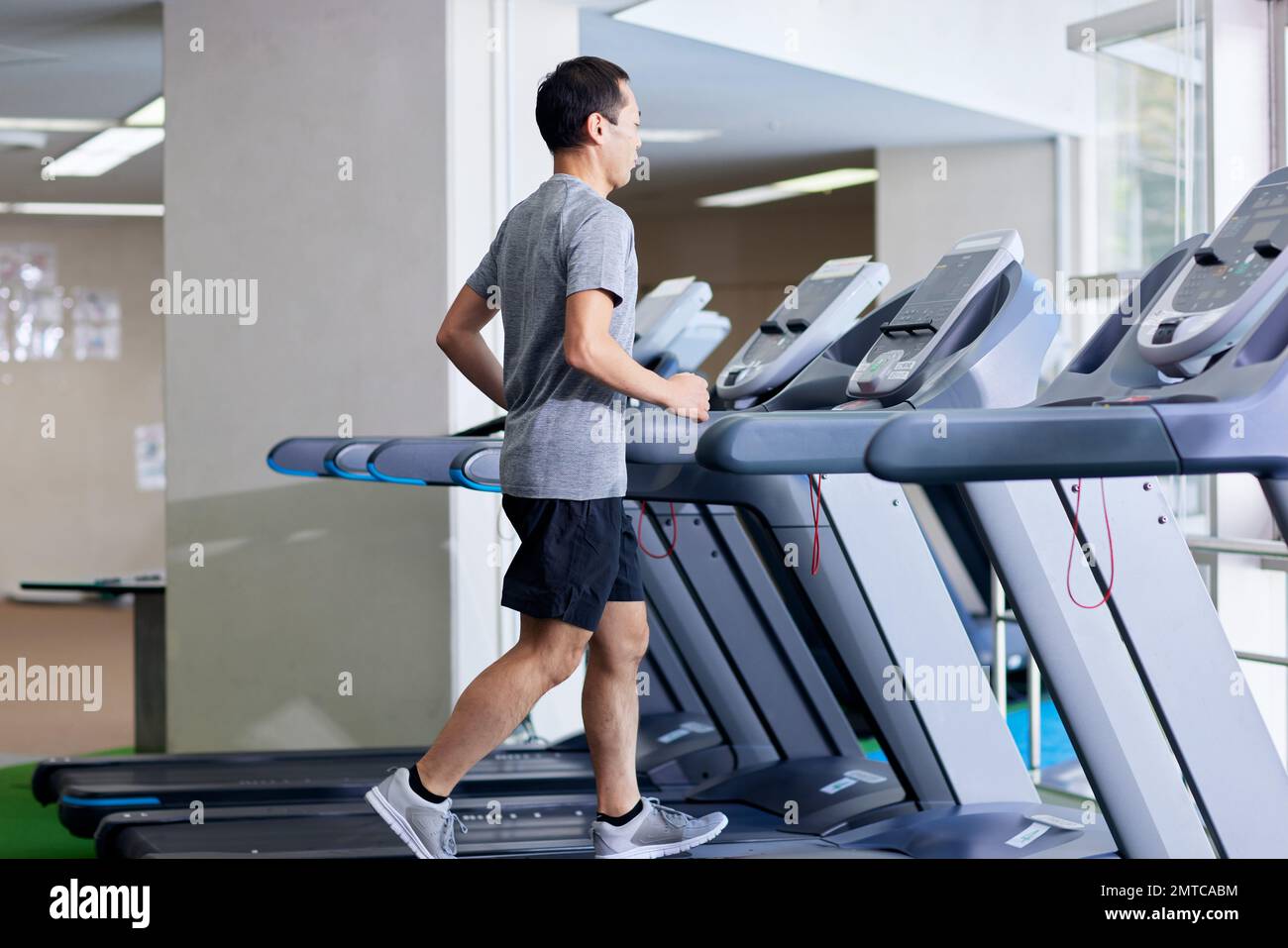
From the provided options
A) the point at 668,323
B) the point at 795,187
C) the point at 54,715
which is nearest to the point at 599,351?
the point at 668,323

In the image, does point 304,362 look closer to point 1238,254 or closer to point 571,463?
point 571,463

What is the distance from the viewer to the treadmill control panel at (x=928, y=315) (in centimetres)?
273

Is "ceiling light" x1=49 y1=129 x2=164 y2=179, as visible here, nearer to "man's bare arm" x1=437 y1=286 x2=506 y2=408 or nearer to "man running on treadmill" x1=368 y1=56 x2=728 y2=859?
"man's bare arm" x1=437 y1=286 x2=506 y2=408

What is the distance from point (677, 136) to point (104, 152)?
2838mm

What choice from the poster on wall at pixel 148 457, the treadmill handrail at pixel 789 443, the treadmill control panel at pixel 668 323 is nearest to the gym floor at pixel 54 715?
the poster on wall at pixel 148 457

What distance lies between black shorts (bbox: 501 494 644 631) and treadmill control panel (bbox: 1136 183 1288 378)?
36.6 inches

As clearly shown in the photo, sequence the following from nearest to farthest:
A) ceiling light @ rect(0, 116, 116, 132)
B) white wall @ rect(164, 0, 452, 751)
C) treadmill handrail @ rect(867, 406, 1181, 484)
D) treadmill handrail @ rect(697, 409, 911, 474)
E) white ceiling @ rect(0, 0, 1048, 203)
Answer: treadmill handrail @ rect(867, 406, 1181, 484)
treadmill handrail @ rect(697, 409, 911, 474)
white wall @ rect(164, 0, 452, 751)
white ceiling @ rect(0, 0, 1048, 203)
ceiling light @ rect(0, 116, 116, 132)

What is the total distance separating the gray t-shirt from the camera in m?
2.40

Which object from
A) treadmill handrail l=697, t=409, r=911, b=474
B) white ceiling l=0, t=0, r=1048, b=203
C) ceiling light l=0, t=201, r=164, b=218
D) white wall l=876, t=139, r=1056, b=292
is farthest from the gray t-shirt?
ceiling light l=0, t=201, r=164, b=218

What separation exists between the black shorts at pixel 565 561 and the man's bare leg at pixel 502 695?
0.12 ft

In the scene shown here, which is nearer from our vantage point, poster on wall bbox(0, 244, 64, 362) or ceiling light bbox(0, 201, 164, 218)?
ceiling light bbox(0, 201, 164, 218)

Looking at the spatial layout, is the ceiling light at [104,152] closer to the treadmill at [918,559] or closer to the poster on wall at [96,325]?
the poster on wall at [96,325]

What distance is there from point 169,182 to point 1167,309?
330 cm
